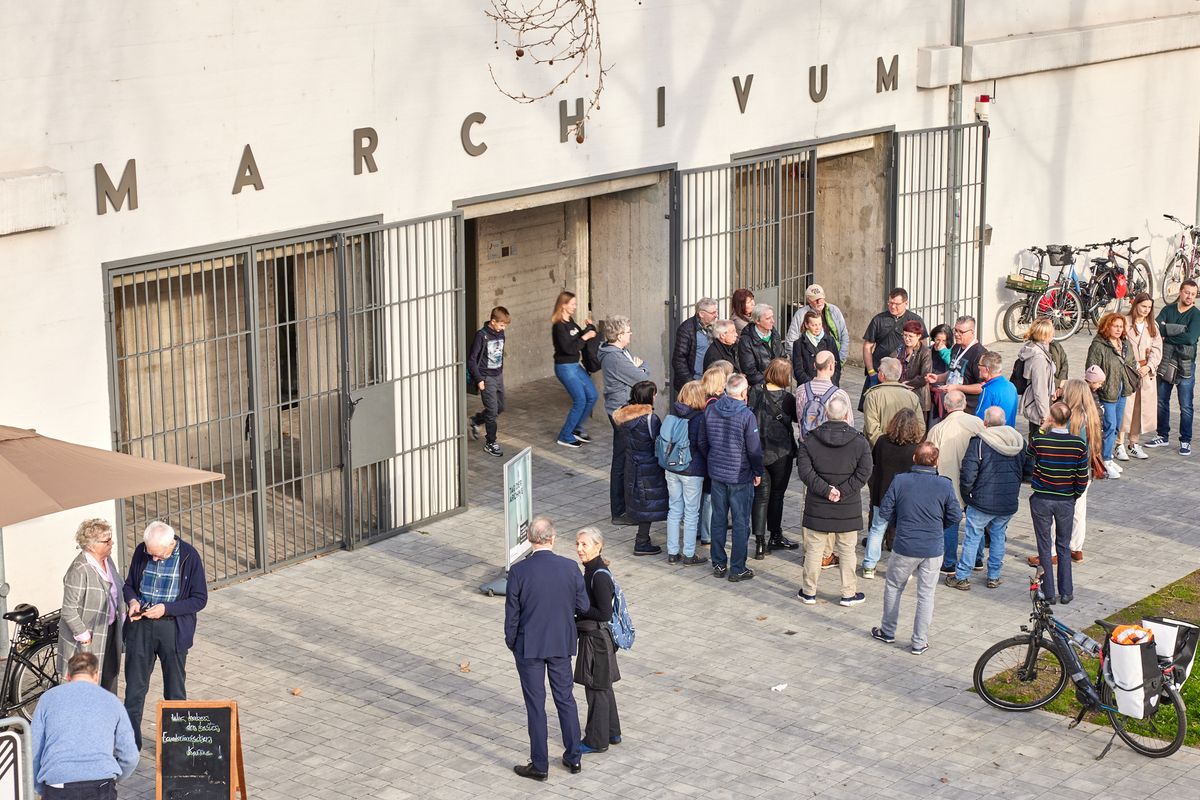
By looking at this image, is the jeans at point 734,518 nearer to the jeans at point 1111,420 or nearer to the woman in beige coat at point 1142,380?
the jeans at point 1111,420

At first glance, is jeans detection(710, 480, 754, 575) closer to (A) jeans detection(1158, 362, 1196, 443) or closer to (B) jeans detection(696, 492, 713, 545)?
(B) jeans detection(696, 492, 713, 545)

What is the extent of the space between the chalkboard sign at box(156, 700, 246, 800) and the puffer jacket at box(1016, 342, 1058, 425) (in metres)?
8.28

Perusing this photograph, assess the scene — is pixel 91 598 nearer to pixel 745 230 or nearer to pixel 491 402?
pixel 491 402

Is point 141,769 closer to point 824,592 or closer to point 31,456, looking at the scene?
point 31,456

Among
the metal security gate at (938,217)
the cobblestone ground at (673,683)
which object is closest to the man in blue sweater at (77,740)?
the cobblestone ground at (673,683)

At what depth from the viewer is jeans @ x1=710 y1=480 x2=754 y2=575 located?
13.8 meters

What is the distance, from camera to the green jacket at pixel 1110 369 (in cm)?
1614

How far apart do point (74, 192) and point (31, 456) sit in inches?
102

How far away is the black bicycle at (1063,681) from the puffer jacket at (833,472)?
1.75 m

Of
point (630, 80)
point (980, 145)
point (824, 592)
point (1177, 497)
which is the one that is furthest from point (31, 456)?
point (980, 145)

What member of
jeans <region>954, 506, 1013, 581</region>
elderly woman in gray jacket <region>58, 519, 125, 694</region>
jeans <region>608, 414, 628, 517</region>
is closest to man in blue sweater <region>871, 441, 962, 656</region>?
jeans <region>954, 506, 1013, 581</region>

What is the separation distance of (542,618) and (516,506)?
3.07 meters

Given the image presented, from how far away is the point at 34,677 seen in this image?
11.3m

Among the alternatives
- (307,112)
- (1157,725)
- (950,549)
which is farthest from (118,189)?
(1157,725)
